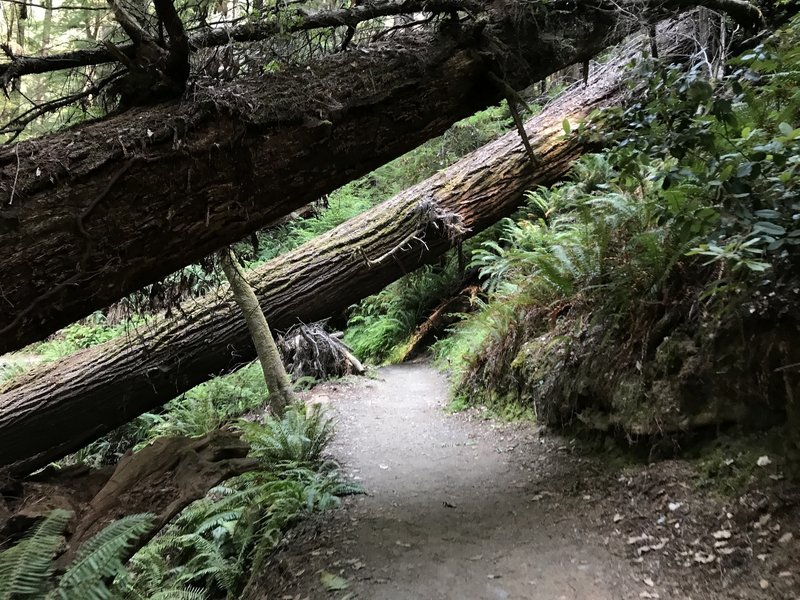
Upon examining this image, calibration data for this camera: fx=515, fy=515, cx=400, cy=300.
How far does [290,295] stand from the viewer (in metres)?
7.17

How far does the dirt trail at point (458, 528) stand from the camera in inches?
123

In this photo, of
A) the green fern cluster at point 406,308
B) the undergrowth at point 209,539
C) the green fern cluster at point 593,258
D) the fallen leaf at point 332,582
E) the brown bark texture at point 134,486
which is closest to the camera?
the undergrowth at point 209,539

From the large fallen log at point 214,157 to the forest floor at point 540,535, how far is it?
7.74ft

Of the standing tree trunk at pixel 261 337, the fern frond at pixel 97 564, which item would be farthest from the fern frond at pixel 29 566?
the standing tree trunk at pixel 261 337

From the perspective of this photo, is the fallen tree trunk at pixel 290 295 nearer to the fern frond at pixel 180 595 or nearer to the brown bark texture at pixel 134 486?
the brown bark texture at pixel 134 486

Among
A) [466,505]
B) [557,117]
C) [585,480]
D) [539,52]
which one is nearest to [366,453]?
[466,505]

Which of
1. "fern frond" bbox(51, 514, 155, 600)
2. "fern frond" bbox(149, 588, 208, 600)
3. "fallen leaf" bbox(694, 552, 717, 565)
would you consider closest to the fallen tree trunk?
"fern frond" bbox(149, 588, 208, 600)

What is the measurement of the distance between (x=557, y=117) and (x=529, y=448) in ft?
18.0

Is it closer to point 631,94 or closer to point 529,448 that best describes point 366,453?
point 529,448

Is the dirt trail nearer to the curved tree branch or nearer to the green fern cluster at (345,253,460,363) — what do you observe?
the curved tree branch

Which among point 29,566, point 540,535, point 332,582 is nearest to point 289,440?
point 332,582

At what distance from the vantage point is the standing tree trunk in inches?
241

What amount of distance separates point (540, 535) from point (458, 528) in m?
0.61

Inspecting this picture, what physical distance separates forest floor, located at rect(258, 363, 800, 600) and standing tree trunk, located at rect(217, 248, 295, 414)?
1824 mm
